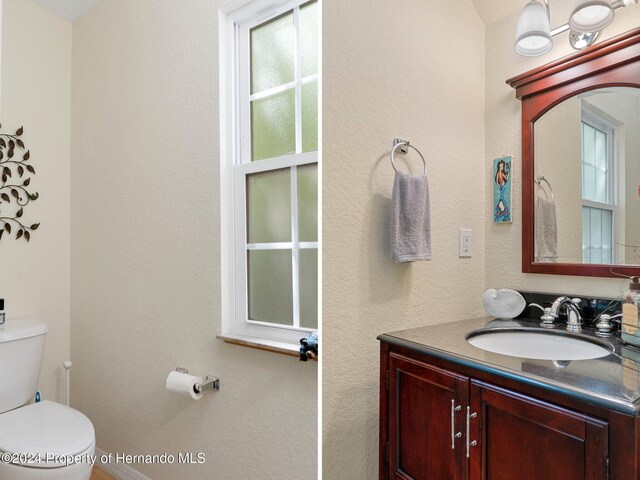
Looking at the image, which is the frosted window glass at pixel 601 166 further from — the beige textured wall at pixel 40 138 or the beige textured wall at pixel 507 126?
the beige textured wall at pixel 40 138

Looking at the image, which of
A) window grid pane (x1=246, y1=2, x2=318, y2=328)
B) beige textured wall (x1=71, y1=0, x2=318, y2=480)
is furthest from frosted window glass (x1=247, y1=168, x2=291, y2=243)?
beige textured wall (x1=71, y1=0, x2=318, y2=480)

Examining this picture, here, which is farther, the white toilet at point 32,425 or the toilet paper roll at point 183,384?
the toilet paper roll at point 183,384

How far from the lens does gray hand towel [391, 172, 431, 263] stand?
40.1 inches

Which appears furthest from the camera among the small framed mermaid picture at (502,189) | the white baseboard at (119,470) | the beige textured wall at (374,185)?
the white baseboard at (119,470)

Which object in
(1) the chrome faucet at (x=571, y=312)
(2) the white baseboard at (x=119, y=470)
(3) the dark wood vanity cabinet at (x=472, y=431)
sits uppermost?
(1) the chrome faucet at (x=571, y=312)

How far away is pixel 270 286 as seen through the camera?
113 centimetres

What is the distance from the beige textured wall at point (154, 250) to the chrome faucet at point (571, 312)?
2.80ft

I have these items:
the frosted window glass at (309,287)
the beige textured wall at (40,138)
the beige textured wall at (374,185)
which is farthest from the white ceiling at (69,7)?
the frosted window glass at (309,287)

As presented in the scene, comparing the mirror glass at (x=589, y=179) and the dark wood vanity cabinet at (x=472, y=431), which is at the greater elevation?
the mirror glass at (x=589, y=179)

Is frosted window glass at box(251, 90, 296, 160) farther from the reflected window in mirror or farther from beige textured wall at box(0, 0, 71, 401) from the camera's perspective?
the reflected window in mirror

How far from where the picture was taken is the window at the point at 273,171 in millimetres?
1064

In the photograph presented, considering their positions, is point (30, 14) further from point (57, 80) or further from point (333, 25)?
point (333, 25)

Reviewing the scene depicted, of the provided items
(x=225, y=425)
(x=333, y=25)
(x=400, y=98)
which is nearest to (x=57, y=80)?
(x=333, y=25)

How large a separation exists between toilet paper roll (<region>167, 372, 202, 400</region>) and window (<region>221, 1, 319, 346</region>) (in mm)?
209
